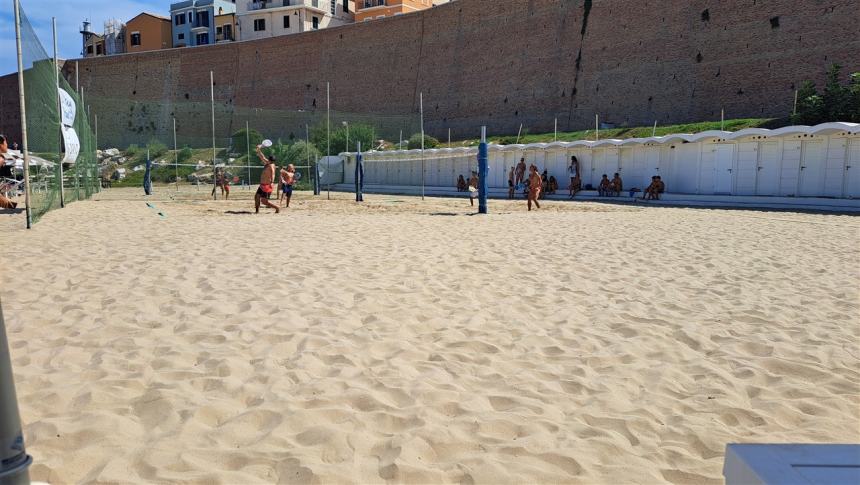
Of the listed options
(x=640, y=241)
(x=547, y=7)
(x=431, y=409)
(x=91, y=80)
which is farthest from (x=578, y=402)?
(x=91, y=80)

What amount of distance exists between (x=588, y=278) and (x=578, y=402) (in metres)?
3.24

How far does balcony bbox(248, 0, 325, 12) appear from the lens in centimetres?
5628

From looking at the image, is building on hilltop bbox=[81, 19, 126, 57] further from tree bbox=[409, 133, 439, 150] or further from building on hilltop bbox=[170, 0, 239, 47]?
tree bbox=[409, 133, 439, 150]

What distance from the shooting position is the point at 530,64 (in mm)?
35969

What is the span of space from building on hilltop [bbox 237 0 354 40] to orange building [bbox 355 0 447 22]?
2.86 m

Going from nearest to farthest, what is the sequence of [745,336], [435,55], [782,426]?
[782,426], [745,336], [435,55]

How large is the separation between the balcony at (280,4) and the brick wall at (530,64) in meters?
9.04

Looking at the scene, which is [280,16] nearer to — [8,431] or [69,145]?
[69,145]

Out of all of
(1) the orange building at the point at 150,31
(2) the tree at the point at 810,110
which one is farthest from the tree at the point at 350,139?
(1) the orange building at the point at 150,31

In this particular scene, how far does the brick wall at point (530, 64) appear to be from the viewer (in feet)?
89.7

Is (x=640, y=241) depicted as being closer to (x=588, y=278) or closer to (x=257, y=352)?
(x=588, y=278)

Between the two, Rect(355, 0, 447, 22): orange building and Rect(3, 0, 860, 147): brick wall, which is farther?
Rect(355, 0, 447, 22): orange building

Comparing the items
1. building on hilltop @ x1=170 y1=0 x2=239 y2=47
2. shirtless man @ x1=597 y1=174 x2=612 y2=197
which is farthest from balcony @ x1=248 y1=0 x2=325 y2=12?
shirtless man @ x1=597 y1=174 x2=612 y2=197

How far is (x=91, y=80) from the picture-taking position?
2069 inches
